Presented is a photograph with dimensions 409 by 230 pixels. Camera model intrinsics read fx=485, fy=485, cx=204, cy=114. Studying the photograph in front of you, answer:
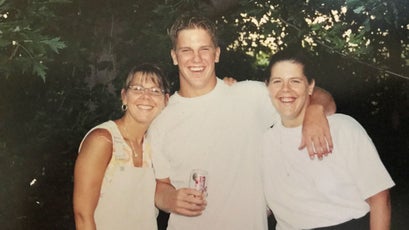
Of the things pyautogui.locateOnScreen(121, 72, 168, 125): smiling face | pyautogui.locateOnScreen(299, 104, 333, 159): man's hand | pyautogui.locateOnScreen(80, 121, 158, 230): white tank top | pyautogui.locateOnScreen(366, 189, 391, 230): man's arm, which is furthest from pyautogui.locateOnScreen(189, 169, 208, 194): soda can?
pyautogui.locateOnScreen(366, 189, 391, 230): man's arm

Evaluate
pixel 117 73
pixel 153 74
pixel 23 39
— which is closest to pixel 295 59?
pixel 153 74

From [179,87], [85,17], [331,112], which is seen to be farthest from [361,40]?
[85,17]

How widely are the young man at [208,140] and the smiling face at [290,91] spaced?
5 cm

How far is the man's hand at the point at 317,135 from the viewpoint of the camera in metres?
1.81

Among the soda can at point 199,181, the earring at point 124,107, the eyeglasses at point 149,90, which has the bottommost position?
the soda can at point 199,181

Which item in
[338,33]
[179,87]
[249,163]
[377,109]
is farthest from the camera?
[377,109]

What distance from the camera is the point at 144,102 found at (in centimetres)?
195

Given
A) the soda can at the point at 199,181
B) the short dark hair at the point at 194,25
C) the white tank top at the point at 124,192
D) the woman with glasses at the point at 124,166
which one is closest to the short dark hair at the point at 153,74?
the woman with glasses at the point at 124,166

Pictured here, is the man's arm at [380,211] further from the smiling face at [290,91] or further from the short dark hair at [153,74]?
the short dark hair at [153,74]

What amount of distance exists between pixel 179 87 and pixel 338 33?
797 millimetres

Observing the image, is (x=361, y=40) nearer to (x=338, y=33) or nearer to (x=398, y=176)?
(x=338, y=33)

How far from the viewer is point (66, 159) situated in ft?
7.36

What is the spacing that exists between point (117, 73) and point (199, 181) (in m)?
0.71

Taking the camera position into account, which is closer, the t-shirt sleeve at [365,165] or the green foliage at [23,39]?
the t-shirt sleeve at [365,165]
